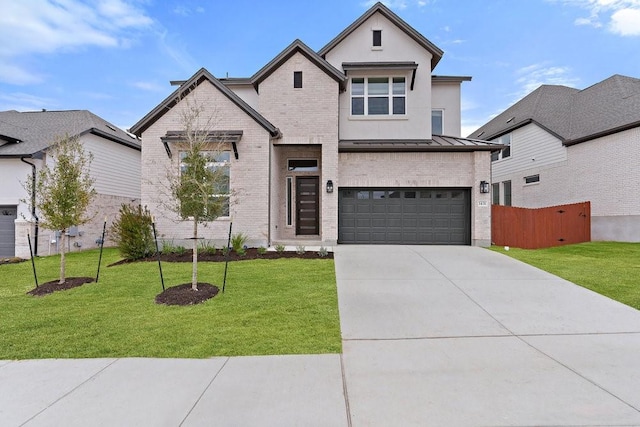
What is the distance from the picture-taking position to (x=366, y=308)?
5.86 metres

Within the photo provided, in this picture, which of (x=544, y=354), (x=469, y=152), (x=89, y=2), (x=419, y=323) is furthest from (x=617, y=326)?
(x=89, y=2)

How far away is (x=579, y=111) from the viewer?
17734 millimetres

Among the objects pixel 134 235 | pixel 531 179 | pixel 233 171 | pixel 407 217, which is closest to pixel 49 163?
pixel 134 235

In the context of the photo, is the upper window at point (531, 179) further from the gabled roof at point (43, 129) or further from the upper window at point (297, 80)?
the gabled roof at point (43, 129)

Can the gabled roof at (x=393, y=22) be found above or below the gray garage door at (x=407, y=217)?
Answer: above

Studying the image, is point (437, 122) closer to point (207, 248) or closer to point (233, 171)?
point (233, 171)

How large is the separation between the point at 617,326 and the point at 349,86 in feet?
41.3

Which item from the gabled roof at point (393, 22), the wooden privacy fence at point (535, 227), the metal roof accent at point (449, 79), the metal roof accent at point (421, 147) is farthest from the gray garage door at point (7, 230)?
the wooden privacy fence at point (535, 227)

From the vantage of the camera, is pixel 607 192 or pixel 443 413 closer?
pixel 443 413

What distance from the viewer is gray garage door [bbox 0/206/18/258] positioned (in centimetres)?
1340

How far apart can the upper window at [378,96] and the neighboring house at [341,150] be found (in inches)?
1.8

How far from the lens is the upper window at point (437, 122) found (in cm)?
1638

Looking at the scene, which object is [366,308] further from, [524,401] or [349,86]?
[349,86]

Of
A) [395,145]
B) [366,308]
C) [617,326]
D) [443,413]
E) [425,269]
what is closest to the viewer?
[443,413]
